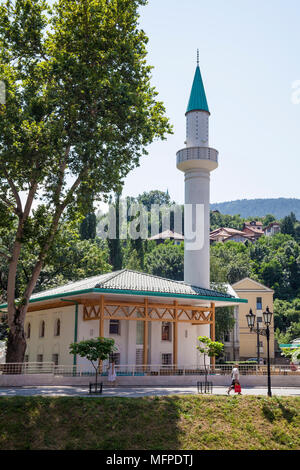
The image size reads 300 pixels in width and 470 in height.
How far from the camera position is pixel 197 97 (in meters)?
38.2

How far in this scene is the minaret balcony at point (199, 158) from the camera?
36531mm

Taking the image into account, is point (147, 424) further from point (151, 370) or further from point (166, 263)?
point (166, 263)

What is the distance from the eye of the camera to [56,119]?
23.9m

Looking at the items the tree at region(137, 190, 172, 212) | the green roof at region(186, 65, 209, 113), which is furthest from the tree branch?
the tree at region(137, 190, 172, 212)

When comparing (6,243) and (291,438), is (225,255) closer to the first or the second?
(6,243)

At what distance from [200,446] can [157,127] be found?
16.7 metres

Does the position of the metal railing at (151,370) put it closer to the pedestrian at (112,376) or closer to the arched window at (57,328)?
the pedestrian at (112,376)

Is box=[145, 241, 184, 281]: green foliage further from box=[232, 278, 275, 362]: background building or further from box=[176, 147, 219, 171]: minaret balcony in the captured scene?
box=[176, 147, 219, 171]: minaret balcony

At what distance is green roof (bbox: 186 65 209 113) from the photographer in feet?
124

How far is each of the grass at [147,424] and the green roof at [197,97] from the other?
25.6 meters

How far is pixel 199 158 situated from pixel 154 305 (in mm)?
12574

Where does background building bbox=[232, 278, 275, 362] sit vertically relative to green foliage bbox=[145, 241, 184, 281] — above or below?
below
